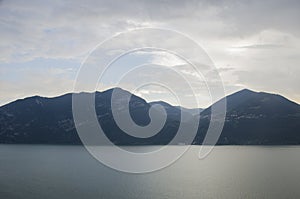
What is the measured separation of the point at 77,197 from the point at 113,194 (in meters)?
7.72

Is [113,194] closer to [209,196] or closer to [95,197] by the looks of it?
[95,197]

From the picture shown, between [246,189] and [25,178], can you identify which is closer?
[246,189]

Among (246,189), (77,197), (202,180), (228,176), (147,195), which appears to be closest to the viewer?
(77,197)

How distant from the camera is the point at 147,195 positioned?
219 feet

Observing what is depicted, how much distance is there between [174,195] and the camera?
66.8m

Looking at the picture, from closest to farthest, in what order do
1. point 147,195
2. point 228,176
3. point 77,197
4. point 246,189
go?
1. point 77,197
2. point 147,195
3. point 246,189
4. point 228,176

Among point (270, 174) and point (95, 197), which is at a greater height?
point (270, 174)

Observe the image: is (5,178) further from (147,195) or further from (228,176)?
(228,176)

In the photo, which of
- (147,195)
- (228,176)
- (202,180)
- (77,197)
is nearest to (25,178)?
(77,197)

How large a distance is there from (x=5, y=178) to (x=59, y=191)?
86.0ft

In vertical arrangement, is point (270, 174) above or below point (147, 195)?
above

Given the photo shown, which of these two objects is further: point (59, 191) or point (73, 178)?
point (73, 178)

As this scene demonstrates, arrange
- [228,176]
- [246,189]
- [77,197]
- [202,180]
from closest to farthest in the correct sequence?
[77,197] < [246,189] < [202,180] < [228,176]

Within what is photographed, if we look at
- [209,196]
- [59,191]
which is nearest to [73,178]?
[59,191]
